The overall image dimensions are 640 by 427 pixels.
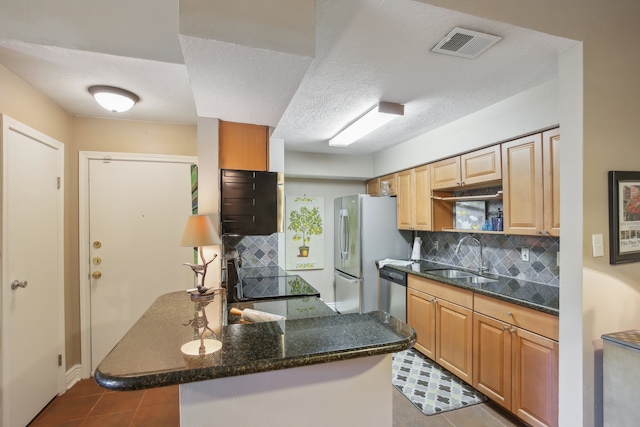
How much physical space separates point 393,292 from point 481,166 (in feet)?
5.30

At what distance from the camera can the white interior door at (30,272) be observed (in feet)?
6.30

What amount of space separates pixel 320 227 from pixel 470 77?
9.45 ft

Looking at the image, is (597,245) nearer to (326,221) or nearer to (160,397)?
(160,397)

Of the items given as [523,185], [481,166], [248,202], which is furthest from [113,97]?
[523,185]

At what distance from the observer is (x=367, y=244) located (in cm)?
367

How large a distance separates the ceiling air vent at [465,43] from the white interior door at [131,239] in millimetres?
2393

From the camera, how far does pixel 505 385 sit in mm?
2133

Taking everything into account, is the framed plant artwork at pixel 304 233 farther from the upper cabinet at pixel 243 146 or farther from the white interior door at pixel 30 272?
the white interior door at pixel 30 272

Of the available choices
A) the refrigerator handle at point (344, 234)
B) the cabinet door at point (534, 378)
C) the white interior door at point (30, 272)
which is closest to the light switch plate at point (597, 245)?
the cabinet door at point (534, 378)

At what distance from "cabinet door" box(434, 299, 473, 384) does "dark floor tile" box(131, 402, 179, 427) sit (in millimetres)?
2181

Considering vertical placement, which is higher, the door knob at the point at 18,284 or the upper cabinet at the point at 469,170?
the upper cabinet at the point at 469,170

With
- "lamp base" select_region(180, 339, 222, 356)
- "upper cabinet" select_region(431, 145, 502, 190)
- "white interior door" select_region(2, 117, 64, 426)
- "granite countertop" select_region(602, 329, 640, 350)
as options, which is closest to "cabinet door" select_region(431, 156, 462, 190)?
"upper cabinet" select_region(431, 145, 502, 190)

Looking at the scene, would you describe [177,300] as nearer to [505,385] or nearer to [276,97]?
[276,97]

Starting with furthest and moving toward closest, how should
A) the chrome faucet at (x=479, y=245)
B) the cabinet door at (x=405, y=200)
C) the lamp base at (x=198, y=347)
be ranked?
the cabinet door at (x=405, y=200) < the chrome faucet at (x=479, y=245) < the lamp base at (x=198, y=347)
